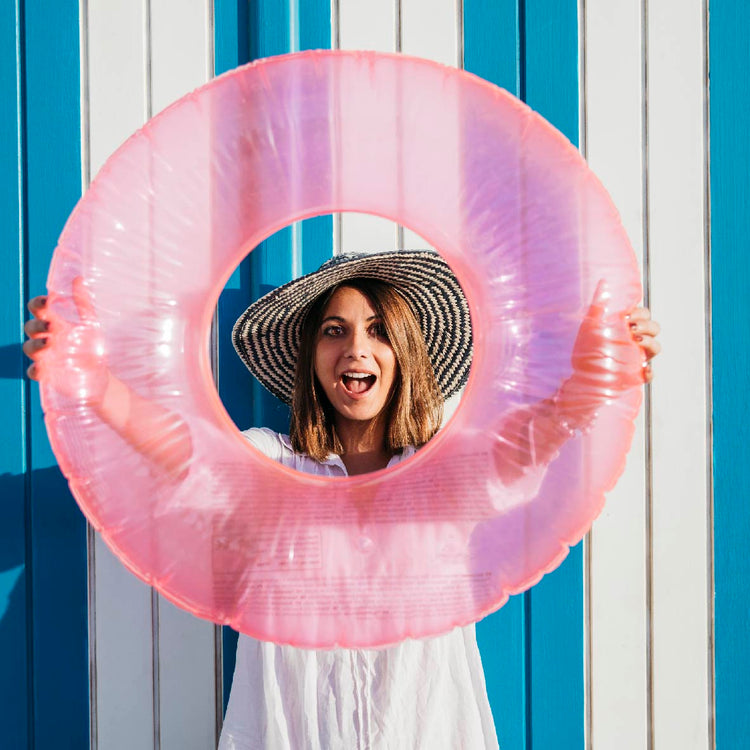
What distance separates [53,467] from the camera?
137 cm

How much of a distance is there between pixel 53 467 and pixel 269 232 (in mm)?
676

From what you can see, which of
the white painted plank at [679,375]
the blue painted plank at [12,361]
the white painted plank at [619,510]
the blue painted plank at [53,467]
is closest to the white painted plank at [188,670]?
the blue painted plank at [53,467]

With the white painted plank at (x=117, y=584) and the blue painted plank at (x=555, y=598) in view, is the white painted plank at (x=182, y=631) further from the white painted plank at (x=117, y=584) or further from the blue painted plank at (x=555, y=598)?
the blue painted plank at (x=555, y=598)

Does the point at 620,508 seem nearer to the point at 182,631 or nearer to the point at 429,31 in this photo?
the point at 182,631

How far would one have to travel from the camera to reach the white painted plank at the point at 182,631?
4.42 ft

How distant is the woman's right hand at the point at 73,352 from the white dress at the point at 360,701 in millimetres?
470

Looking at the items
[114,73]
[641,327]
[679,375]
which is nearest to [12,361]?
[114,73]

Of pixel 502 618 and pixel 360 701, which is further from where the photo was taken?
pixel 502 618

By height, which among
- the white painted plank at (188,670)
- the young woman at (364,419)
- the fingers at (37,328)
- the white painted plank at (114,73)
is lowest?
the white painted plank at (188,670)

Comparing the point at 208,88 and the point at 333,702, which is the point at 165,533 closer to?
the point at 333,702

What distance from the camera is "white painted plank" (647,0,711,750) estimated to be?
1391 mm

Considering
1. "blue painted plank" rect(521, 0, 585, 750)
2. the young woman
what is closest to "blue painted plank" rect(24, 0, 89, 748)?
the young woman

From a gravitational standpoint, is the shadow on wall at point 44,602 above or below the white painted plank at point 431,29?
below

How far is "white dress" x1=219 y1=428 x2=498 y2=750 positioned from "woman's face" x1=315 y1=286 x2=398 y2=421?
15.0 inches
